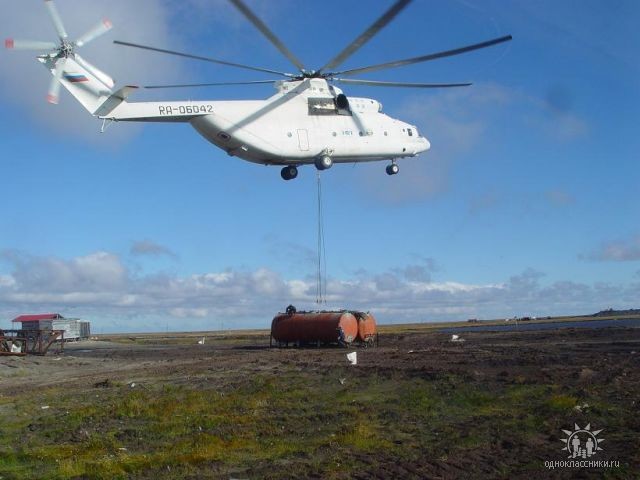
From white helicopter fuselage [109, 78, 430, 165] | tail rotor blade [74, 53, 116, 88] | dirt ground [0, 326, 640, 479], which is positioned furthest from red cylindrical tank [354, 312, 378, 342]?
tail rotor blade [74, 53, 116, 88]

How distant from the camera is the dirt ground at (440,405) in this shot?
1346cm

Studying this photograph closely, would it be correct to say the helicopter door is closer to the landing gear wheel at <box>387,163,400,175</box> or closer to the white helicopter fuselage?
the white helicopter fuselage

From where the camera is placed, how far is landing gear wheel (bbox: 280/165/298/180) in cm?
3544

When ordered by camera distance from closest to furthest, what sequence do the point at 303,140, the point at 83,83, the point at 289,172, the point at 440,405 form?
the point at 440,405
the point at 83,83
the point at 303,140
the point at 289,172

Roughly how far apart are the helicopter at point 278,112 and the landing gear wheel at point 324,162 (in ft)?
0.16

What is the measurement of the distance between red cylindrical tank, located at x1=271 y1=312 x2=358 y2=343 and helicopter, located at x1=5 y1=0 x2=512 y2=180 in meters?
11.2

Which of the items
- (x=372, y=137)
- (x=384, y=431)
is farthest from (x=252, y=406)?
(x=372, y=137)

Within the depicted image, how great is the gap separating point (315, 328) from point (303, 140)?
15118 millimetres

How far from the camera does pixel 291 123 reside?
33.6m

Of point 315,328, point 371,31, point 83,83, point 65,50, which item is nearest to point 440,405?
point 371,31

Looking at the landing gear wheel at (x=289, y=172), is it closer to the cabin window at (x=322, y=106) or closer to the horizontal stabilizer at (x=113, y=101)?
the cabin window at (x=322, y=106)

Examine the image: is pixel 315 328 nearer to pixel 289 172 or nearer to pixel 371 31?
pixel 289 172

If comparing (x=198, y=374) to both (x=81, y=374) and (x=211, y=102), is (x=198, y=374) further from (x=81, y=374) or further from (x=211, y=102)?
(x=211, y=102)

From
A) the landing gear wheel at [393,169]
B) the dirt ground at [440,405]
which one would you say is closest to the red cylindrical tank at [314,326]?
the dirt ground at [440,405]
